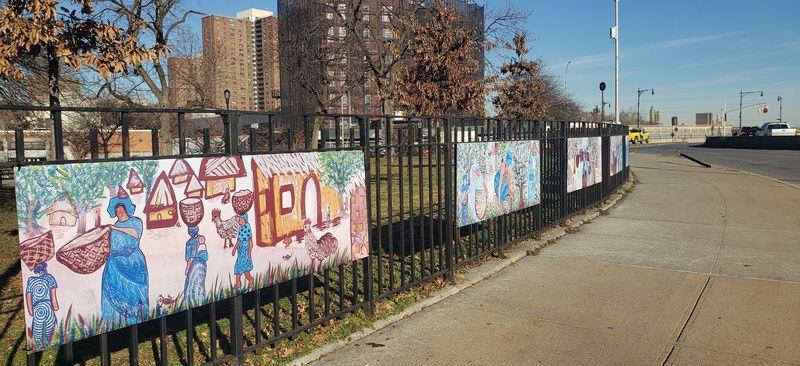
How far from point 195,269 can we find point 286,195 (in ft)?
2.85

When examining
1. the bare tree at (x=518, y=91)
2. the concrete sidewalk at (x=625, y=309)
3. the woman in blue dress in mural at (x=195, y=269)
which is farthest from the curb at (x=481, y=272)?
the bare tree at (x=518, y=91)

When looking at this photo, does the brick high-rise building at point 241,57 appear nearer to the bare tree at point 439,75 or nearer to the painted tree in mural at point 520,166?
the bare tree at point 439,75

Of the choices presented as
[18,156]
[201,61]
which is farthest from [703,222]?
[201,61]

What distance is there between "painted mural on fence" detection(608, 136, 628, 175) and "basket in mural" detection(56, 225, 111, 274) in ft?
40.0

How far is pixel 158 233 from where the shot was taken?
3424 millimetres

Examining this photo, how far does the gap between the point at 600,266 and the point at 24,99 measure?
477 inches

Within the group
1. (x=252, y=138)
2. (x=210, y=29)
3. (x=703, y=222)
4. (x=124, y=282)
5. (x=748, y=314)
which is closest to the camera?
(x=124, y=282)

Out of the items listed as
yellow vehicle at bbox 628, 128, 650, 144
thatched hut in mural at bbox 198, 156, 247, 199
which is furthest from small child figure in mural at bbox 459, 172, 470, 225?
yellow vehicle at bbox 628, 128, 650, 144

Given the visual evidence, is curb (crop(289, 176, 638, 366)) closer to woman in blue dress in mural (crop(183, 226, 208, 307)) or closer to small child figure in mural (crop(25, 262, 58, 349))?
woman in blue dress in mural (crop(183, 226, 208, 307))

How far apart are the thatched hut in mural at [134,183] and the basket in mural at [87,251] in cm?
24

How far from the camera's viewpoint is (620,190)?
15500 mm

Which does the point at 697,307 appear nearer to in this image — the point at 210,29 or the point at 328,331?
the point at 328,331

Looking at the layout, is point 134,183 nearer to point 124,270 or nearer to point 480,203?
point 124,270

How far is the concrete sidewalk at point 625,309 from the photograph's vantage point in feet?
14.7
